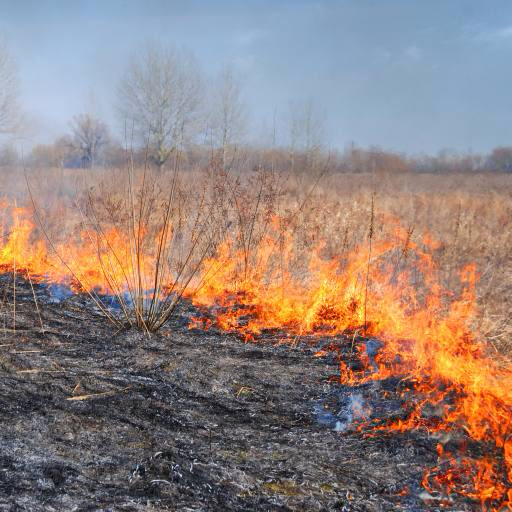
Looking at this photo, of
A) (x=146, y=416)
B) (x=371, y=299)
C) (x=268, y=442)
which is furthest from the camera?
(x=371, y=299)

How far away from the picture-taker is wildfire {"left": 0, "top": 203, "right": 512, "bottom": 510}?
325cm

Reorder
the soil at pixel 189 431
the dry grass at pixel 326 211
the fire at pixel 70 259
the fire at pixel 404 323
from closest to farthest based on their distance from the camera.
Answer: the soil at pixel 189 431, the fire at pixel 404 323, the dry grass at pixel 326 211, the fire at pixel 70 259

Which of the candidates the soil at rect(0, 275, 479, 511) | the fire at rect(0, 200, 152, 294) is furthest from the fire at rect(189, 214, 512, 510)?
the fire at rect(0, 200, 152, 294)

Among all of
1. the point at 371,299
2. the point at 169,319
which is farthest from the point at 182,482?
the point at 371,299

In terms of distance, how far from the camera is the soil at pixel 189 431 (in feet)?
8.90

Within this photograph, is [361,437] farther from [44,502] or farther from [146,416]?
[44,502]

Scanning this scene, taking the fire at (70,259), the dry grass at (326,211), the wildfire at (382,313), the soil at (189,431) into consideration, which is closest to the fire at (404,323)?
the wildfire at (382,313)

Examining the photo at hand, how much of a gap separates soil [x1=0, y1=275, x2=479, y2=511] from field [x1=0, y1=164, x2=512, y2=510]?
0.04ft

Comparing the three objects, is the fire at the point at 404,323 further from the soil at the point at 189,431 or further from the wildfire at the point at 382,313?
the soil at the point at 189,431

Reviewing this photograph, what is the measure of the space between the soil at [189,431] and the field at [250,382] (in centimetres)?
1

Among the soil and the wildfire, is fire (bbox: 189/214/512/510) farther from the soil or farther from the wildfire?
the soil

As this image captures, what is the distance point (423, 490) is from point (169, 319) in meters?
3.55

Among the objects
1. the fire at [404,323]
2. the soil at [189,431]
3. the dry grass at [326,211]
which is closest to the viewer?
the soil at [189,431]

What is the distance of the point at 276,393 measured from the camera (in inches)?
159
